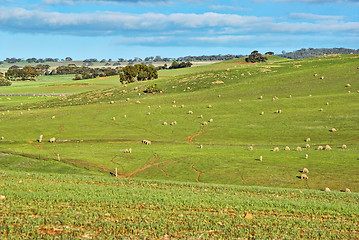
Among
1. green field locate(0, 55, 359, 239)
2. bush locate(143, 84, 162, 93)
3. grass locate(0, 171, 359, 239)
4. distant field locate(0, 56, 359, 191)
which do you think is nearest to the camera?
grass locate(0, 171, 359, 239)

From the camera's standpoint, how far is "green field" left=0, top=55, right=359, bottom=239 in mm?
21547

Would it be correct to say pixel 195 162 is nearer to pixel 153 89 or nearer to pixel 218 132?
pixel 218 132

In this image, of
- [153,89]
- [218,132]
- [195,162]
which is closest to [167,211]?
[195,162]

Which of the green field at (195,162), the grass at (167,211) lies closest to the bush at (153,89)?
the green field at (195,162)

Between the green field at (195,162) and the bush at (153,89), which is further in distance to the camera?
the bush at (153,89)

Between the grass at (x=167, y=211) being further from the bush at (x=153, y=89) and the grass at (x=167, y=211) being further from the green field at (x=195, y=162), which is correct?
the bush at (x=153, y=89)

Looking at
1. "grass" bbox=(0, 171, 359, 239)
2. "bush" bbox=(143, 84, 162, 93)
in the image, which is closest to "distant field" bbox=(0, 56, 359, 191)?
"bush" bbox=(143, 84, 162, 93)

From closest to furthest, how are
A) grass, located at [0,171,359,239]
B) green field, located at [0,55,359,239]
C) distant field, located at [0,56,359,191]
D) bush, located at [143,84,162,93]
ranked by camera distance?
grass, located at [0,171,359,239] < green field, located at [0,55,359,239] < distant field, located at [0,56,359,191] < bush, located at [143,84,162,93]

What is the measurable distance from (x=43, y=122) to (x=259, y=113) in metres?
39.0

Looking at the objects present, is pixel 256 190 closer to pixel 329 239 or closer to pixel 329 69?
pixel 329 239

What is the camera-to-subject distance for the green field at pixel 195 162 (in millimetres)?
21547

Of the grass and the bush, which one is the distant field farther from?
the grass

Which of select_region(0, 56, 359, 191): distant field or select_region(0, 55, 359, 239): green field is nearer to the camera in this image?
select_region(0, 55, 359, 239): green field

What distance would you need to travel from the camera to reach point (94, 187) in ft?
95.1
